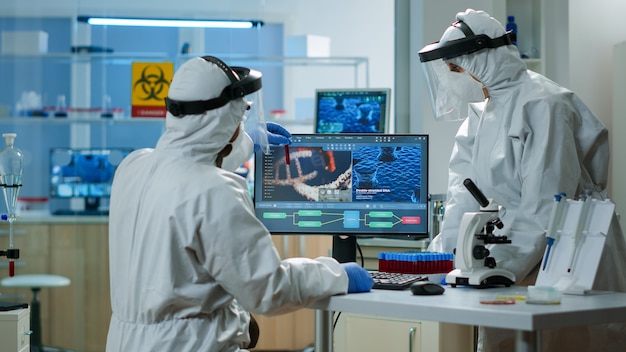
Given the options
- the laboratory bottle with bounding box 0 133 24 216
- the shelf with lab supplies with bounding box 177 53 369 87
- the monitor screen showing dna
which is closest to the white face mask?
the monitor screen showing dna

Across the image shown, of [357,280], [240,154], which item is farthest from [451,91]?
[357,280]

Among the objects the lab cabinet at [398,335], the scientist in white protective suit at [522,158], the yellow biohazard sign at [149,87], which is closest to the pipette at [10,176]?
the lab cabinet at [398,335]

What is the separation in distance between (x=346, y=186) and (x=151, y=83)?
301cm

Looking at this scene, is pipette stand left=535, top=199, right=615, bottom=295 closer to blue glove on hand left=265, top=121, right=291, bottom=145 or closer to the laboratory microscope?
the laboratory microscope

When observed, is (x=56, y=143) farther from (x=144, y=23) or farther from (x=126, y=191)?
(x=126, y=191)

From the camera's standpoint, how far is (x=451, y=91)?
116 inches

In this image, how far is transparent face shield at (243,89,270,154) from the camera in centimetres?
260

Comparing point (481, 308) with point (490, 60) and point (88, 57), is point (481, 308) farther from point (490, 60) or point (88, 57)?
point (88, 57)

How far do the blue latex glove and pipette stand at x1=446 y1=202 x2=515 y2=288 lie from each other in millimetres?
736

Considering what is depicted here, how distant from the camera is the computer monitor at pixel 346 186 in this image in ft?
9.11

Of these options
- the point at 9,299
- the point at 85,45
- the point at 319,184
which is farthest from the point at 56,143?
the point at 319,184

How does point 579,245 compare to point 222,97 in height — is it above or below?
below

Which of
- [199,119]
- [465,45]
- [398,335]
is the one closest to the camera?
[199,119]

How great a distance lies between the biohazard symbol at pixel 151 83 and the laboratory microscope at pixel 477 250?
351cm
